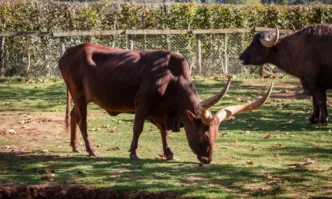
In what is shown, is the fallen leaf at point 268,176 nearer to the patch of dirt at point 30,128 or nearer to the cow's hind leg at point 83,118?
the cow's hind leg at point 83,118

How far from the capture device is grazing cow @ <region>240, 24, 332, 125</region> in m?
15.9

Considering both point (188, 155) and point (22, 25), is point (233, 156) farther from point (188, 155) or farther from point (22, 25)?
point (22, 25)

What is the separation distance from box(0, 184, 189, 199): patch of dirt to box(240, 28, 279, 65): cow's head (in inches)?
330

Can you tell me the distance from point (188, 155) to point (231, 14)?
18.6m

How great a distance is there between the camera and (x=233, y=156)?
1216 centimetres

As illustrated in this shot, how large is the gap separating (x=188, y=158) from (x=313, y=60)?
5277mm

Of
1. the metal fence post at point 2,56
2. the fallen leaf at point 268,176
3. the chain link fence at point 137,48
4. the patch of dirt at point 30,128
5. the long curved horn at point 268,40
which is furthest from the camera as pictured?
the chain link fence at point 137,48

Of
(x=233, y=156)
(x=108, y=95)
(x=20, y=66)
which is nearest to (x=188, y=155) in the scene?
(x=233, y=156)

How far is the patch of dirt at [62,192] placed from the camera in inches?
379

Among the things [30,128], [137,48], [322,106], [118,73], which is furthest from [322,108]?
[137,48]

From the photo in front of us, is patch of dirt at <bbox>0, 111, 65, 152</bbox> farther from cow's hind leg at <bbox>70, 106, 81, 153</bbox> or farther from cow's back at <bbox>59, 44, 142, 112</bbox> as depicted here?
cow's back at <bbox>59, 44, 142, 112</bbox>

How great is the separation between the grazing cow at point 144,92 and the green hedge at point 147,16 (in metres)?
16.0

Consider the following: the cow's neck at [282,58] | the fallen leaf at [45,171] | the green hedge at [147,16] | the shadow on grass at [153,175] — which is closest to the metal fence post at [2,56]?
the green hedge at [147,16]

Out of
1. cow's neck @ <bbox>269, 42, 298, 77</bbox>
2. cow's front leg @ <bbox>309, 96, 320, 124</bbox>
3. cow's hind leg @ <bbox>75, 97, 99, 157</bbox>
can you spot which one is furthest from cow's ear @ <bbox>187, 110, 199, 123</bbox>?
cow's neck @ <bbox>269, 42, 298, 77</bbox>
